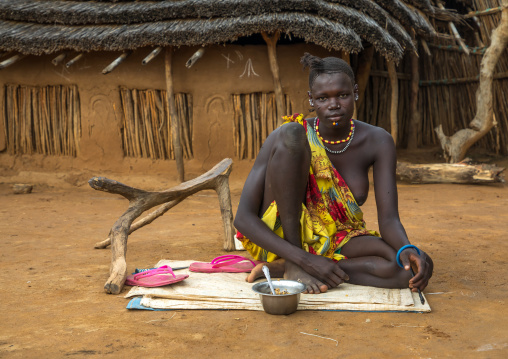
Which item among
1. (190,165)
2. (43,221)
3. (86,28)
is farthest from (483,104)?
A: (43,221)

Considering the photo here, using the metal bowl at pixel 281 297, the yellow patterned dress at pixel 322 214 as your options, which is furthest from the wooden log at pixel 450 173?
the metal bowl at pixel 281 297

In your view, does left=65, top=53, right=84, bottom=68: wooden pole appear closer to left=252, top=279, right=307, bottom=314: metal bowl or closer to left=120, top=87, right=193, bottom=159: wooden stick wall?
left=120, top=87, right=193, bottom=159: wooden stick wall

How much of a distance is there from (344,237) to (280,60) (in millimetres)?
4552

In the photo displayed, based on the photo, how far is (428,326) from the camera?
7.43 ft

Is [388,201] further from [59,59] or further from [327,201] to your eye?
[59,59]

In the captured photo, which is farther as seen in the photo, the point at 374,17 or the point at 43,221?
the point at 374,17

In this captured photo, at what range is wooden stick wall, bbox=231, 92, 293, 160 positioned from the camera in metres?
7.19

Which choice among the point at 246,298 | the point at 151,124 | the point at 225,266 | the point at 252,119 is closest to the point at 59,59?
the point at 151,124

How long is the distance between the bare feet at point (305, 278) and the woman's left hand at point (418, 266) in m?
0.39

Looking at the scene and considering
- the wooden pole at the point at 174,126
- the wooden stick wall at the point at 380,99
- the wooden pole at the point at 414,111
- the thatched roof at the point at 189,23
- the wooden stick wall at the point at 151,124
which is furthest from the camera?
the wooden pole at the point at 414,111

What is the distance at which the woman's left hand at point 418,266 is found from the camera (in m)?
2.41

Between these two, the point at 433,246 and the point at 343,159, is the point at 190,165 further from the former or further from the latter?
the point at 343,159

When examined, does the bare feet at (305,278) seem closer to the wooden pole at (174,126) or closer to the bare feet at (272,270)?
the bare feet at (272,270)

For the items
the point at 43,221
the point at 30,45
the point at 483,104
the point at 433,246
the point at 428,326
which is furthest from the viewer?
the point at 483,104
